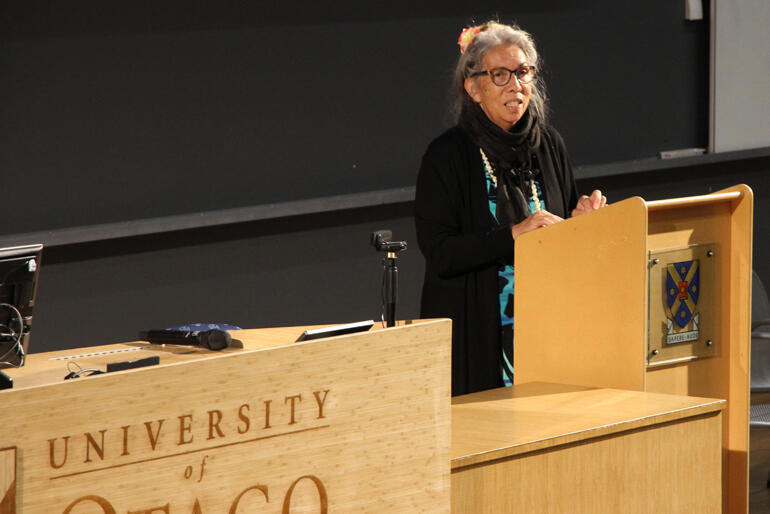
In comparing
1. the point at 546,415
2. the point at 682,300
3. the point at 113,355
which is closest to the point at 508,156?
the point at 682,300

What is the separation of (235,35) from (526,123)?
1702 millimetres

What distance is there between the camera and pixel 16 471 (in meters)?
1.47

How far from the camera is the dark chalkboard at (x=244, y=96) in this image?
3975mm

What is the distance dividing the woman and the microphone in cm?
76

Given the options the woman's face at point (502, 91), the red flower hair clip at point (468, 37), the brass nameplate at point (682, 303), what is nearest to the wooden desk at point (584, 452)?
the brass nameplate at point (682, 303)

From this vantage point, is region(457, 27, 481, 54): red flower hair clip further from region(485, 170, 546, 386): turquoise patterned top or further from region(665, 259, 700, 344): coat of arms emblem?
region(665, 259, 700, 344): coat of arms emblem

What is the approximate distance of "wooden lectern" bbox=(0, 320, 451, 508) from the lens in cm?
150

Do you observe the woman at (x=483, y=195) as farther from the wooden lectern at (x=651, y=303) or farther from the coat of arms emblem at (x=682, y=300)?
the coat of arms emblem at (x=682, y=300)

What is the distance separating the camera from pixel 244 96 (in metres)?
4.53

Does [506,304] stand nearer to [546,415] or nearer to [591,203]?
[591,203]

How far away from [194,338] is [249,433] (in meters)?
0.86

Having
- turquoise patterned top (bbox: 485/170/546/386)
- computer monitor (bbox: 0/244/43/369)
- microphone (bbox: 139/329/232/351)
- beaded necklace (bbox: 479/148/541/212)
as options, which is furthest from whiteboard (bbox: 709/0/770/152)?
computer monitor (bbox: 0/244/43/369)

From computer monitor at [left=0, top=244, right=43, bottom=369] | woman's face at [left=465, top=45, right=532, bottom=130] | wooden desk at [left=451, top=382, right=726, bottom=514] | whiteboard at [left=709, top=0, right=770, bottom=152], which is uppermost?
whiteboard at [left=709, top=0, right=770, bottom=152]

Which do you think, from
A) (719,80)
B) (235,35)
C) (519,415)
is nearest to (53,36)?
(235,35)
